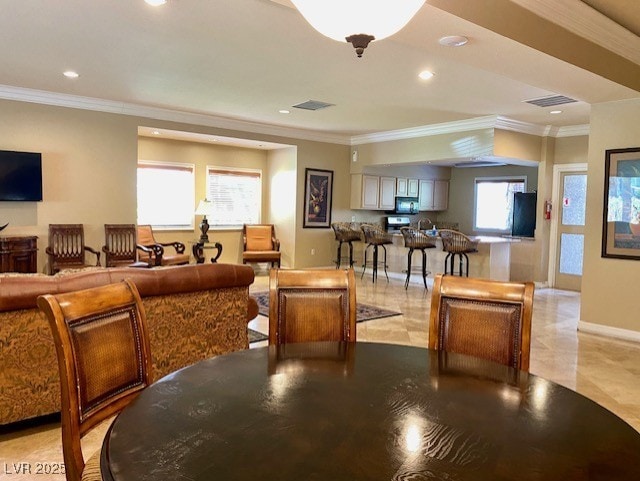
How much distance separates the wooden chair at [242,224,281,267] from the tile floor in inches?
55.4

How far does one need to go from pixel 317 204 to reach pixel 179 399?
7.93m

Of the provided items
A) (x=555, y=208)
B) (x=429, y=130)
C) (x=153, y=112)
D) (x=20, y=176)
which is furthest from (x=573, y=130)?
(x=20, y=176)

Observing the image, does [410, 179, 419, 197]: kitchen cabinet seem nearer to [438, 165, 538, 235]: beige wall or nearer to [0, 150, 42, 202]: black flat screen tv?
[438, 165, 538, 235]: beige wall

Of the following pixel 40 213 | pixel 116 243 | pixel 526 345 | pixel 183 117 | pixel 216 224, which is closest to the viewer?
pixel 526 345

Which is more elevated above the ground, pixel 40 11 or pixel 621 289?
pixel 40 11

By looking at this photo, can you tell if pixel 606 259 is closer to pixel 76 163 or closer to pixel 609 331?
pixel 609 331

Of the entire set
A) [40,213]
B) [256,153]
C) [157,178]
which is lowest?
[40,213]

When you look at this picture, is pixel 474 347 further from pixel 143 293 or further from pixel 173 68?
pixel 173 68

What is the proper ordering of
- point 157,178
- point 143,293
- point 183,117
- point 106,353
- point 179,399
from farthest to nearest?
point 157,178, point 183,117, point 143,293, point 106,353, point 179,399

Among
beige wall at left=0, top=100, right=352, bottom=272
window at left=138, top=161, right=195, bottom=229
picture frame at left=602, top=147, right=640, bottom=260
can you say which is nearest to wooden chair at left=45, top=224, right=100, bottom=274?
beige wall at left=0, top=100, right=352, bottom=272

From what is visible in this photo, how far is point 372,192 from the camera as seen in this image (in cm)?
949

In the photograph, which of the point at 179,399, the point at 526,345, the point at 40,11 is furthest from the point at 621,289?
the point at 40,11

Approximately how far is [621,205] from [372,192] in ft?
16.7

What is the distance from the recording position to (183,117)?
730 cm
